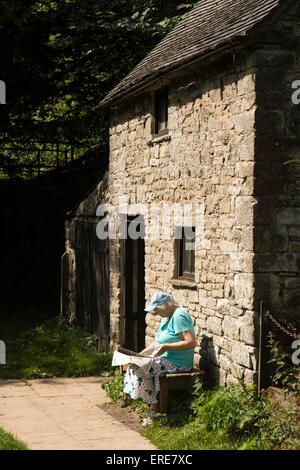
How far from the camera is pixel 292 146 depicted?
6641 millimetres

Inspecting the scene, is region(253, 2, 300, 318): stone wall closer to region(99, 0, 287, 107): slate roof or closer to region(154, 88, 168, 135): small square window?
region(99, 0, 287, 107): slate roof

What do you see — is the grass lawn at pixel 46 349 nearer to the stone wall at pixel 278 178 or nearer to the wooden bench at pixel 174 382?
the wooden bench at pixel 174 382

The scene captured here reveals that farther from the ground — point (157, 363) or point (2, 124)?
point (2, 124)

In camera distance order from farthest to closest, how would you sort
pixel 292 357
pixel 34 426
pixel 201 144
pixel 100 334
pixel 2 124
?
pixel 2 124 < pixel 100 334 < pixel 201 144 < pixel 34 426 < pixel 292 357

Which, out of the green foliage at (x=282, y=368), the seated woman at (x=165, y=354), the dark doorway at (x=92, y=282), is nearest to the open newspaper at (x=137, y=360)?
the seated woman at (x=165, y=354)

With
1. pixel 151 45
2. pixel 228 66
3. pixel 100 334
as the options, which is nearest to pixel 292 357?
pixel 228 66

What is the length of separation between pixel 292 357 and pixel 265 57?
9.98 feet

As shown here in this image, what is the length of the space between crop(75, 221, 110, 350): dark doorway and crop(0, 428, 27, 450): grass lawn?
475cm

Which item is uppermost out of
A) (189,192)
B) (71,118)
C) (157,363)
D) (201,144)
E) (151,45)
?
(151,45)

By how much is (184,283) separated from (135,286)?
2.28 meters

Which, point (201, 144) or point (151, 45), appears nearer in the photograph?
point (201, 144)

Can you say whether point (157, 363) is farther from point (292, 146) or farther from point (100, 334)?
point (100, 334)
